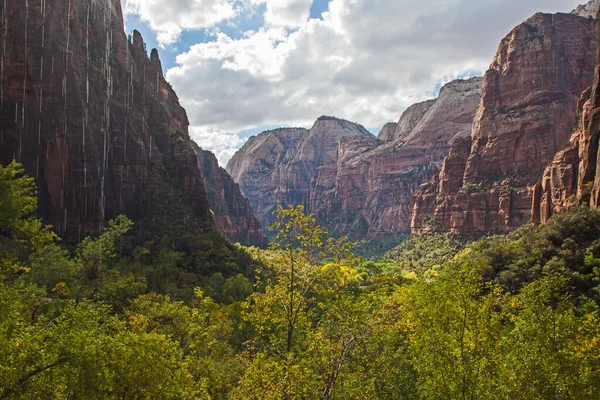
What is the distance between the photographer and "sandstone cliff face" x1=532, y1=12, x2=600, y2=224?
43531 mm

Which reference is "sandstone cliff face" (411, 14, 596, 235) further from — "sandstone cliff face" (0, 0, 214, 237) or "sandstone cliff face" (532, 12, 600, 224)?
"sandstone cliff face" (0, 0, 214, 237)

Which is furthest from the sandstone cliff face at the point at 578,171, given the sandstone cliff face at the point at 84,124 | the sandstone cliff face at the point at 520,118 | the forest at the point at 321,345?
the sandstone cliff face at the point at 84,124

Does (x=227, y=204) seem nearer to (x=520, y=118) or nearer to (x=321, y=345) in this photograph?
(x=520, y=118)

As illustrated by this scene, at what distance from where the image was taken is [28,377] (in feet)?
29.4

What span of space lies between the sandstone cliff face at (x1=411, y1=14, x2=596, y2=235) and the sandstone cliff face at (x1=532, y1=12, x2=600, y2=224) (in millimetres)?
30551

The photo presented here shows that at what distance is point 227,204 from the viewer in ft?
517

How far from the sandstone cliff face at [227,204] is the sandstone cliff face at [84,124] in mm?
58866

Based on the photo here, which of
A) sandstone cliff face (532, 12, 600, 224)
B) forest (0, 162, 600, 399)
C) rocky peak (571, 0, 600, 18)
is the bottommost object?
forest (0, 162, 600, 399)

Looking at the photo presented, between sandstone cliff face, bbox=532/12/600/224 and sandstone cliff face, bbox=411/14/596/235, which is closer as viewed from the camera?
sandstone cliff face, bbox=532/12/600/224

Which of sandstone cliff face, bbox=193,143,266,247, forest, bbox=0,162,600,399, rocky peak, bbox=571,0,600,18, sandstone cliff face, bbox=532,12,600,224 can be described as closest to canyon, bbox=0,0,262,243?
forest, bbox=0,162,600,399

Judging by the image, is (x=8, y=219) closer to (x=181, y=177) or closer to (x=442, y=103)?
(x=181, y=177)

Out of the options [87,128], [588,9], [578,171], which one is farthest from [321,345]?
[588,9]

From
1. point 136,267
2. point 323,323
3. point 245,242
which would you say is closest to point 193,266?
point 136,267

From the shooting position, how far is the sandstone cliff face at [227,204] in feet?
466
